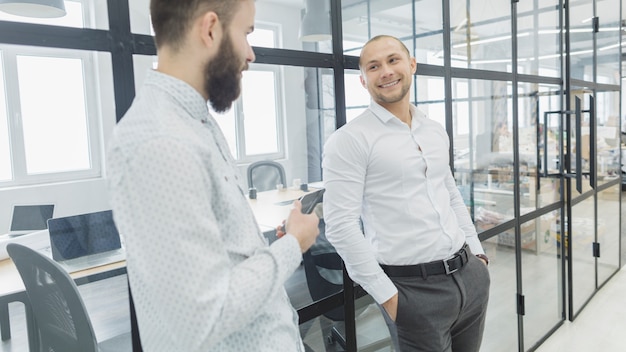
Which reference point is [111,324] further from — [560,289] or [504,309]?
[560,289]

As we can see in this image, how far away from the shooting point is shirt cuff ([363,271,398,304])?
4.79 feet

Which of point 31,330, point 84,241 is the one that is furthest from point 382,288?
point 31,330

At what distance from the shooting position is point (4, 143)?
3.30ft

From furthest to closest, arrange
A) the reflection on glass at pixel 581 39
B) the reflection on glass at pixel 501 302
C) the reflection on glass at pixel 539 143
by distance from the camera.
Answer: the reflection on glass at pixel 581 39
the reflection on glass at pixel 539 143
the reflection on glass at pixel 501 302

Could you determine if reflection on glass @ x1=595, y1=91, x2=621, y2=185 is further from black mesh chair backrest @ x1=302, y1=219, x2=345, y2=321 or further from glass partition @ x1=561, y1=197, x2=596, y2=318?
black mesh chair backrest @ x1=302, y1=219, x2=345, y2=321

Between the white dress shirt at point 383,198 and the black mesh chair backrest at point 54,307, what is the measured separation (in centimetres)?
74

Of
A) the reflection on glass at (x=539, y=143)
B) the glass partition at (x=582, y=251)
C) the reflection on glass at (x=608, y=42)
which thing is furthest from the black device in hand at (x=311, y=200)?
the reflection on glass at (x=608, y=42)

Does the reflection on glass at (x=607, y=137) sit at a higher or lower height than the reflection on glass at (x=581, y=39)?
lower

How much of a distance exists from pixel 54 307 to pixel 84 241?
0.76 feet

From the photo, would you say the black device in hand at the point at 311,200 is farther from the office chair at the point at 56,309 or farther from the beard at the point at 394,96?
the office chair at the point at 56,309

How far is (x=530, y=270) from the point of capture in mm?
3031

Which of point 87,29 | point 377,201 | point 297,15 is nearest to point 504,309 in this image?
point 377,201

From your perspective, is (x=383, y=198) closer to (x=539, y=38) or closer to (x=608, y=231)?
(x=539, y=38)

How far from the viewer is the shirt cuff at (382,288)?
146 centimetres
